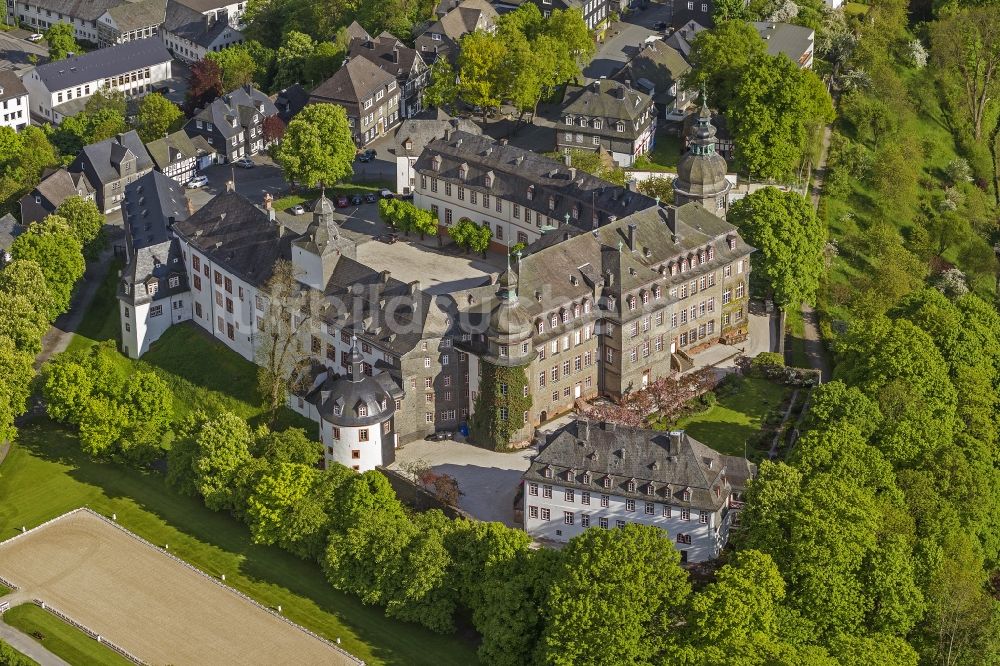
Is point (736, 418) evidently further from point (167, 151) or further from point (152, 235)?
point (167, 151)

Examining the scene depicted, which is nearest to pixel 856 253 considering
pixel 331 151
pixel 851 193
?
pixel 851 193

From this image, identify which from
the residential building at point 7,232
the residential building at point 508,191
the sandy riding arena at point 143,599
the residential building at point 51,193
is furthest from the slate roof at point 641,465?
the residential building at point 51,193

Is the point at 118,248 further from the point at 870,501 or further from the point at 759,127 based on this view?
the point at 870,501

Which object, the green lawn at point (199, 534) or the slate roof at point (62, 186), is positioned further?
the slate roof at point (62, 186)

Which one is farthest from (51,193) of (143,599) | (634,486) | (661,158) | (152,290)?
(634,486)

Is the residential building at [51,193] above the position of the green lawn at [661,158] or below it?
below

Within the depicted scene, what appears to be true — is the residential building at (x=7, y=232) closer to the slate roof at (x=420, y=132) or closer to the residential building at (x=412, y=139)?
the residential building at (x=412, y=139)
